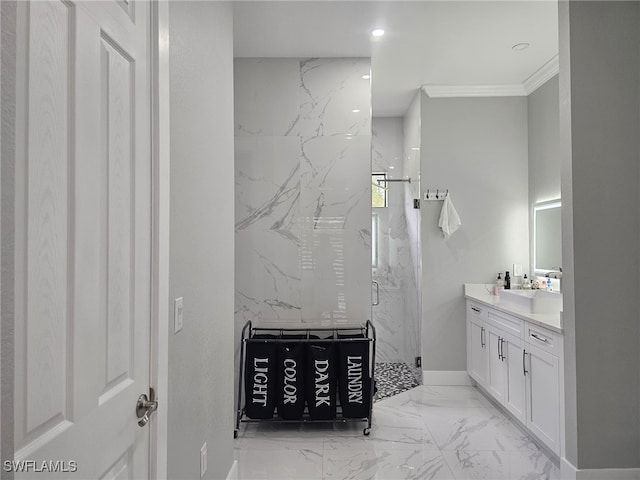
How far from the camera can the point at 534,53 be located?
3516 millimetres

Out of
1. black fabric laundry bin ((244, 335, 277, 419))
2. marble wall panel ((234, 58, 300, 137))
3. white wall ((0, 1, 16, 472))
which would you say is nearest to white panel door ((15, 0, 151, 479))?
white wall ((0, 1, 16, 472))

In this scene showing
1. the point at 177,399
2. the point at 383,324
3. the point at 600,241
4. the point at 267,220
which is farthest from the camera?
the point at 383,324

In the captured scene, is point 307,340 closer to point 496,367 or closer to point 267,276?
point 267,276

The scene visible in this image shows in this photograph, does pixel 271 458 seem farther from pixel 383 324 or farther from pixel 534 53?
pixel 534 53

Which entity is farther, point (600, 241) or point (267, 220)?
point (267, 220)

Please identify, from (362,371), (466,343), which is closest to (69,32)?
(362,371)

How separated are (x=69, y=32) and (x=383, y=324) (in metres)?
4.69

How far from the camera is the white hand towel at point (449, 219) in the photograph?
4.21 meters

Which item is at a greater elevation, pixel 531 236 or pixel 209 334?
pixel 531 236

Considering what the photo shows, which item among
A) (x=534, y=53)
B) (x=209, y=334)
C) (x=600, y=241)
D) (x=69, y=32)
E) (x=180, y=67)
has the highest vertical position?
(x=534, y=53)

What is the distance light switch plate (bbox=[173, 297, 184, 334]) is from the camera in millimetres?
1452

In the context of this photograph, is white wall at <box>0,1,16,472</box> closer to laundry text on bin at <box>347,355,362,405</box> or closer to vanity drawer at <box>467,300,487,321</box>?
laundry text on bin at <box>347,355,362,405</box>

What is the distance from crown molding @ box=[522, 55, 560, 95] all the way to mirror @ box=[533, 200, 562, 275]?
1.04 m

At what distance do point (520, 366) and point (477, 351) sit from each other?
2.85ft
